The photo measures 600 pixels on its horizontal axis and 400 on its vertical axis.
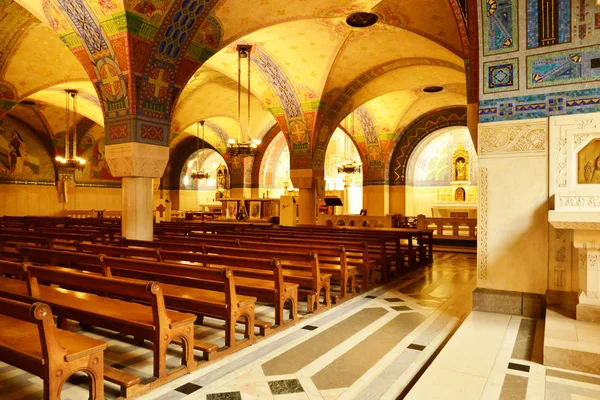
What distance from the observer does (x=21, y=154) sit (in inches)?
770

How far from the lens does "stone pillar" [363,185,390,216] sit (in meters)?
20.5

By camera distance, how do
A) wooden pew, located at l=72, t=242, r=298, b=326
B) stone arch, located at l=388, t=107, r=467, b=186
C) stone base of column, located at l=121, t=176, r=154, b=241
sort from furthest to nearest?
1. stone arch, located at l=388, t=107, r=467, b=186
2. stone base of column, located at l=121, t=176, r=154, b=241
3. wooden pew, located at l=72, t=242, r=298, b=326

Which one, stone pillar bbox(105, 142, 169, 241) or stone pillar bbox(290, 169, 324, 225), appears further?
stone pillar bbox(290, 169, 324, 225)

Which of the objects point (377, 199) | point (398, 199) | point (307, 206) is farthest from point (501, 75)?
point (398, 199)

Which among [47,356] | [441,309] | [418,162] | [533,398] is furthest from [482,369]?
[418,162]

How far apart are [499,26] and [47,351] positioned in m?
5.43

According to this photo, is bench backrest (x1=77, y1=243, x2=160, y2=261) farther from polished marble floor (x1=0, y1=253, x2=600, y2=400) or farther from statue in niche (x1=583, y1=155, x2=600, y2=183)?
statue in niche (x1=583, y1=155, x2=600, y2=183)

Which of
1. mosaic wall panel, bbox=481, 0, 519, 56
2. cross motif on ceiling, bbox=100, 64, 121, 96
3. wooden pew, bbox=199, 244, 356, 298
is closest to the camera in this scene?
mosaic wall panel, bbox=481, 0, 519, 56

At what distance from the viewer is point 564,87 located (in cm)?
460

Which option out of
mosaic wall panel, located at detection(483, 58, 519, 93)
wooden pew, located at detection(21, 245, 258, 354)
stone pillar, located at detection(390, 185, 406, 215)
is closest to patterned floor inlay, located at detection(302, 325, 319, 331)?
wooden pew, located at detection(21, 245, 258, 354)

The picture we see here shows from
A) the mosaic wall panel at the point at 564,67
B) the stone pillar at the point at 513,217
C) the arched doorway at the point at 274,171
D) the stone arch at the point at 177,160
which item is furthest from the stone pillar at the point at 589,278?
the stone arch at the point at 177,160

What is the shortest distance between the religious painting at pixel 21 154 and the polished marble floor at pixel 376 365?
19.3 metres

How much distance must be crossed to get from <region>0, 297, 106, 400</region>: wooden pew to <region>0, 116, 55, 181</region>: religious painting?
2020cm

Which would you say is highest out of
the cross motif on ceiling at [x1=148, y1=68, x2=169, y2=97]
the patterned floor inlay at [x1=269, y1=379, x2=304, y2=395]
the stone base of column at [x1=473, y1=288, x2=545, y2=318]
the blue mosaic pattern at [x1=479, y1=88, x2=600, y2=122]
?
the cross motif on ceiling at [x1=148, y1=68, x2=169, y2=97]
